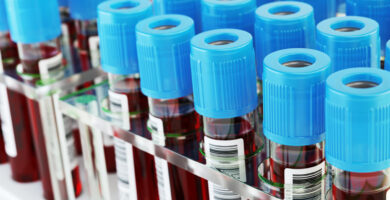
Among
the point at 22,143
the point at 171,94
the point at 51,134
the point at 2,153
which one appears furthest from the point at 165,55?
the point at 2,153

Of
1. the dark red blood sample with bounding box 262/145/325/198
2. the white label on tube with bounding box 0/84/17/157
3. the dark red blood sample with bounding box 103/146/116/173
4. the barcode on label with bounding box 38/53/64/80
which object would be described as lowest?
the dark red blood sample with bounding box 103/146/116/173

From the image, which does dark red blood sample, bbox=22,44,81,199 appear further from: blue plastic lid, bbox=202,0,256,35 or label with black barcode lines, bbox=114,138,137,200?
blue plastic lid, bbox=202,0,256,35

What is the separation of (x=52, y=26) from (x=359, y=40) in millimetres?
373

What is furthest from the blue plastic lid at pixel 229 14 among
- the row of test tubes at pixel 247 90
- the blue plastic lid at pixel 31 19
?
the blue plastic lid at pixel 31 19

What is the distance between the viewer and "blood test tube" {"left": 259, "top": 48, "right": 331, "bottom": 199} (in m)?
0.47

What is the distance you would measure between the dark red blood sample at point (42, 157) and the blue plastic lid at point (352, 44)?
38cm

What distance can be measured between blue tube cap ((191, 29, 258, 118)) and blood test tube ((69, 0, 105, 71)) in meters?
0.28

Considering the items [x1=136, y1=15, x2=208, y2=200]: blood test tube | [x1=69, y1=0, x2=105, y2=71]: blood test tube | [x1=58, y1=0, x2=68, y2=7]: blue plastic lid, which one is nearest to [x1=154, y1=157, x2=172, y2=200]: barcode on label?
[x1=136, y1=15, x2=208, y2=200]: blood test tube

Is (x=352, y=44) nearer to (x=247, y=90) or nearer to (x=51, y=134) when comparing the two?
(x=247, y=90)

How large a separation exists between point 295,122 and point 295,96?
0.02 metres

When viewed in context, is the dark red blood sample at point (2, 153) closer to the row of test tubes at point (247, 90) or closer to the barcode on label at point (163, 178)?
the row of test tubes at point (247, 90)

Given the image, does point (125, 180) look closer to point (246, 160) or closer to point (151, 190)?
point (151, 190)

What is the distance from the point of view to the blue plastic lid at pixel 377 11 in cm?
57

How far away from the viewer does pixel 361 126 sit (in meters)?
0.43
